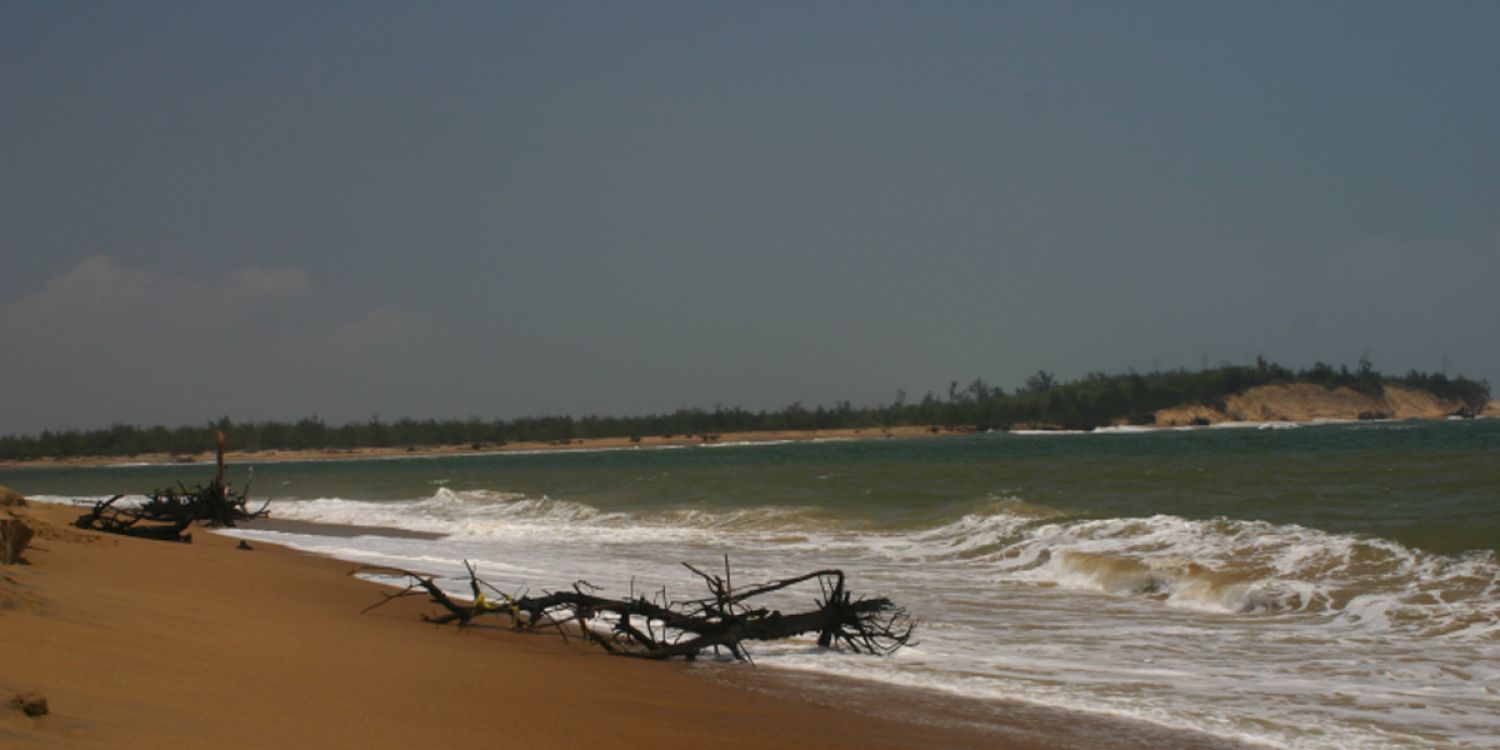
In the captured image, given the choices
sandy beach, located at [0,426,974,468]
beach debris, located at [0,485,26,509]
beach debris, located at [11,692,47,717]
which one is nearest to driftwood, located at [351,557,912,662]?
beach debris, located at [11,692,47,717]

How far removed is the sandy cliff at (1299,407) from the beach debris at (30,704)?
103 m

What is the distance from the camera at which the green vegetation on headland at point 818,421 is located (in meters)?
103

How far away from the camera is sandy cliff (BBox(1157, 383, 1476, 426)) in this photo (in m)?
103

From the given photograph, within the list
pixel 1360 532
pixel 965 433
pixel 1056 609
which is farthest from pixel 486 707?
pixel 965 433

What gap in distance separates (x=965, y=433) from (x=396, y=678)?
9499cm

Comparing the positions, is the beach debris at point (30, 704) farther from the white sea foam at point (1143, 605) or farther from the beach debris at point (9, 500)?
the beach debris at point (9, 500)

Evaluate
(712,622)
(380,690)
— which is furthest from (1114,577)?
(380,690)

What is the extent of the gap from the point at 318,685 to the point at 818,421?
10604 cm

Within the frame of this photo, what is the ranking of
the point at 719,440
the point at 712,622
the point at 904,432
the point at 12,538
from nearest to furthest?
the point at 12,538 < the point at 712,622 < the point at 719,440 < the point at 904,432

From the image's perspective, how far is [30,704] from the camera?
158 inches

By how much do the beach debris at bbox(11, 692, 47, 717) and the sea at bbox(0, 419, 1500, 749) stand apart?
4240mm

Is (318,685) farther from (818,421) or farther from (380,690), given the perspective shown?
(818,421)

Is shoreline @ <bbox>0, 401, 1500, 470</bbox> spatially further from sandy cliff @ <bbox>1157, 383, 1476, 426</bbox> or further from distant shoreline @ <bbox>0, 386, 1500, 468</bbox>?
sandy cliff @ <bbox>1157, 383, 1476, 426</bbox>

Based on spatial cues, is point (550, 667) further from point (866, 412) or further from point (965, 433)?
point (866, 412)
